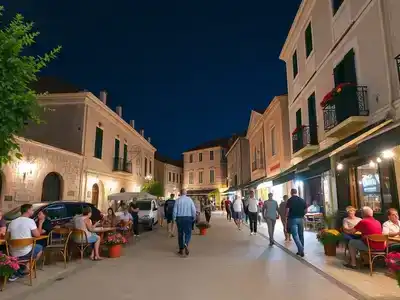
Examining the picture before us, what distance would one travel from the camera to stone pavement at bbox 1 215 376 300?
→ 229 inches

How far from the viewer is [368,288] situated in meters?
5.91

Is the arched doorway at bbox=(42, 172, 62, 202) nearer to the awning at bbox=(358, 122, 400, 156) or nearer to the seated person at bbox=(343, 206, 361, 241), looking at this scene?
the seated person at bbox=(343, 206, 361, 241)

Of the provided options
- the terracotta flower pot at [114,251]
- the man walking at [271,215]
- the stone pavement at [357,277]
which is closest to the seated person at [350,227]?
the stone pavement at [357,277]

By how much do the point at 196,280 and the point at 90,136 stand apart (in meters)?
19.1

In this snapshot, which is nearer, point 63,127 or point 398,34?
point 398,34

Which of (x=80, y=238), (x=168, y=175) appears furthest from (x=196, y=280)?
(x=168, y=175)

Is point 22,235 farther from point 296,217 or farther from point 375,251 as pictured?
point 375,251

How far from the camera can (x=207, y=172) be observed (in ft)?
205

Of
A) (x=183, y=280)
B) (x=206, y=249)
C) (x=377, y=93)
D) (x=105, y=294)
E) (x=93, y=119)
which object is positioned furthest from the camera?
(x=93, y=119)

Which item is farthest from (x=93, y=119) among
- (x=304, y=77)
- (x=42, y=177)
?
(x=304, y=77)

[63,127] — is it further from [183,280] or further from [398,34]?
[398,34]

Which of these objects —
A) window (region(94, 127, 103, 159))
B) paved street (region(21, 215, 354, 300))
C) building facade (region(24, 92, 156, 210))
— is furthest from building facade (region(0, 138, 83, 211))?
paved street (region(21, 215, 354, 300))

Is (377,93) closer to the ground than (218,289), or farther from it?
farther from it

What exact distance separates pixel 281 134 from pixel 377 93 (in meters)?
12.9
